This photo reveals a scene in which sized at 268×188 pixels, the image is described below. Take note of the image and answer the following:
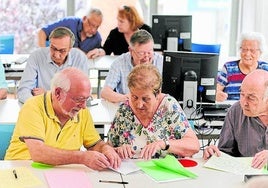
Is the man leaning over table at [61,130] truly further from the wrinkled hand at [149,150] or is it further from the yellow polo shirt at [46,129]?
the wrinkled hand at [149,150]

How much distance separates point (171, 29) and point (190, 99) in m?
1.86

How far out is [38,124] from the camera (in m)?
2.41

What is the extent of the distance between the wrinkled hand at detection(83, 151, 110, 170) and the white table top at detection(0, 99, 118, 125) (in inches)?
39.5

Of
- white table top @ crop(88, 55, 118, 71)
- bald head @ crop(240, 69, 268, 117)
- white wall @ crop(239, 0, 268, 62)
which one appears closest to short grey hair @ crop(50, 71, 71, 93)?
bald head @ crop(240, 69, 268, 117)

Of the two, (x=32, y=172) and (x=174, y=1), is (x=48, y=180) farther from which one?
(x=174, y=1)

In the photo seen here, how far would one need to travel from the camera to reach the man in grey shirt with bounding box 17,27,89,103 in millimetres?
3703

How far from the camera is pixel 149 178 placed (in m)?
2.20

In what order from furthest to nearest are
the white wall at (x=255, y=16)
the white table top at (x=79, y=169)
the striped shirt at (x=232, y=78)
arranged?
the white wall at (x=255, y=16) < the striped shirt at (x=232, y=78) < the white table top at (x=79, y=169)

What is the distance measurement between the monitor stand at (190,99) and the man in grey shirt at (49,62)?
3.43ft

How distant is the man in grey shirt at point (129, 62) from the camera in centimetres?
379

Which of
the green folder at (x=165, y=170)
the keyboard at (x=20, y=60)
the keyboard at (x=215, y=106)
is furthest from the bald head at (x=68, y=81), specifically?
the keyboard at (x=20, y=60)

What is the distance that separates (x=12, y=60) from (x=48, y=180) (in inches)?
140

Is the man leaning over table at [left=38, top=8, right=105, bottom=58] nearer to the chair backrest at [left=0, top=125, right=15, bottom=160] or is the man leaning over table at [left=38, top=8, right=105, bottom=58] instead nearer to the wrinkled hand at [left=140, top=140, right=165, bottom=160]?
the chair backrest at [left=0, top=125, right=15, bottom=160]

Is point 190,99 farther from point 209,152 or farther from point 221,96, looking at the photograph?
point 209,152
